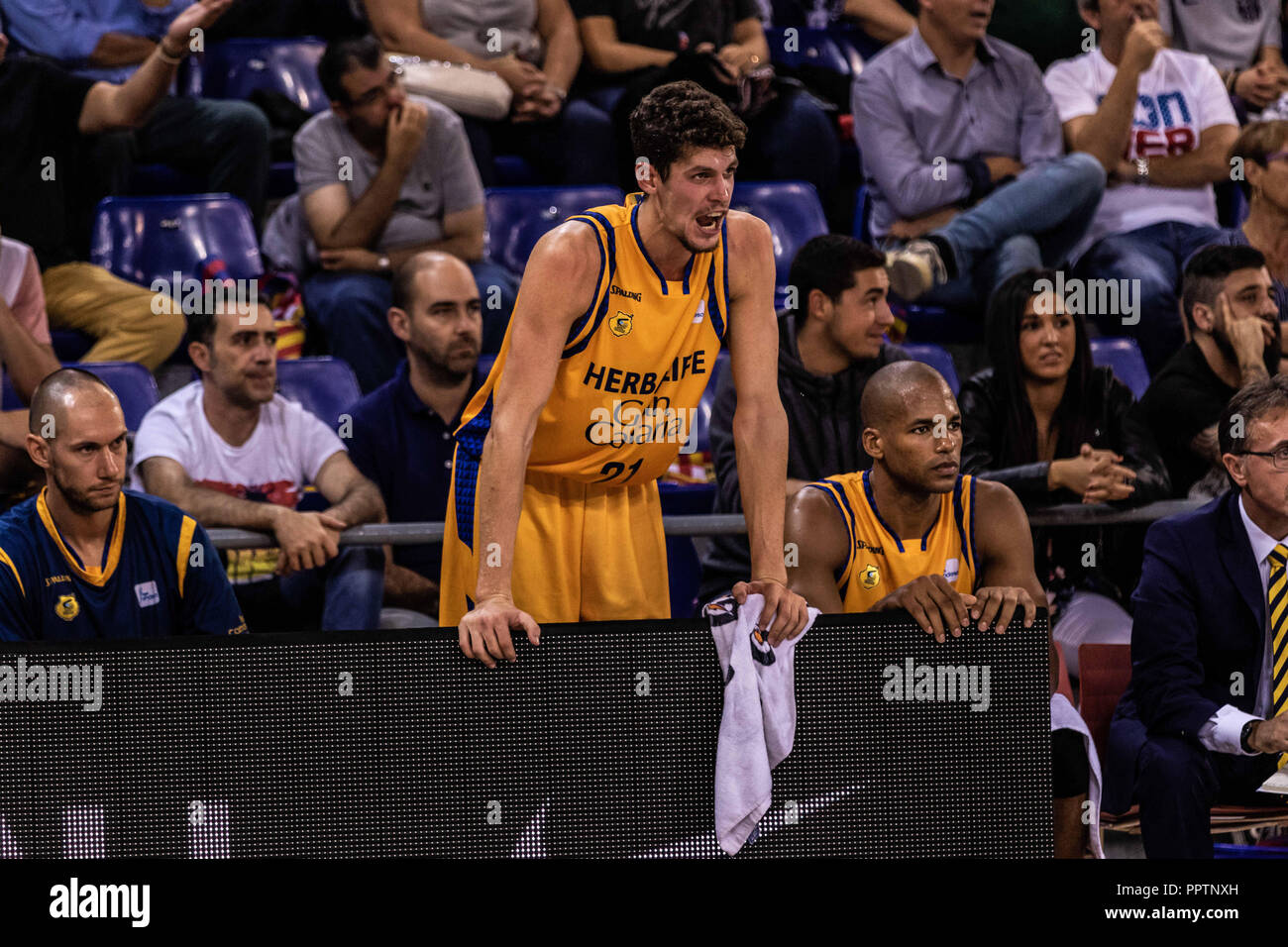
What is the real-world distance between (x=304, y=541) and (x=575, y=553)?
0.89 m

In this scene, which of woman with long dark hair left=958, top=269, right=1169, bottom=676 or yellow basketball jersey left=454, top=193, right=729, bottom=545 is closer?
yellow basketball jersey left=454, top=193, right=729, bottom=545

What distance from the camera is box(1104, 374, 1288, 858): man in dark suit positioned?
3.20m

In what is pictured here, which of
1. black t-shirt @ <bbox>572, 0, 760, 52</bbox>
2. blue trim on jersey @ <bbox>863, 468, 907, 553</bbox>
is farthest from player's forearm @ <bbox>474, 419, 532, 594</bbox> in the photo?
black t-shirt @ <bbox>572, 0, 760, 52</bbox>

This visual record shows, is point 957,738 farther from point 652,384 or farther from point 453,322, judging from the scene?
point 453,322

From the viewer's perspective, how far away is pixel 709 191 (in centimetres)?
290

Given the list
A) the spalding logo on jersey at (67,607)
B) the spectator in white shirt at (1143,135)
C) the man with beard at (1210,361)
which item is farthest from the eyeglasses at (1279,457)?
the spalding logo on jersey at (67,607)

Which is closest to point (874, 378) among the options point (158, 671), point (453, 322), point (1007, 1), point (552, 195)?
point (453, 322)

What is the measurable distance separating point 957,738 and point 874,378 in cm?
114

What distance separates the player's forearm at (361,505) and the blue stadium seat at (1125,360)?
7.75ft

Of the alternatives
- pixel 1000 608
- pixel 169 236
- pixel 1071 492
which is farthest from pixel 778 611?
pixel 169 236

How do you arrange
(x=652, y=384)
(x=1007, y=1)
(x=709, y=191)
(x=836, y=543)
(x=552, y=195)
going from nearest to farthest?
(x=709, y=191)
(x=652, y=384)
(x=836, y=543)
(x=552, y=195)
(x=1007, y=1)

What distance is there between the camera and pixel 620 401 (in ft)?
10.2

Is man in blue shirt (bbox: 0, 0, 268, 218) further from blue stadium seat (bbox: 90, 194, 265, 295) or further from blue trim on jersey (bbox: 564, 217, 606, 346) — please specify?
blue trim on jersey (bbox: 564, 217, 606, 346)

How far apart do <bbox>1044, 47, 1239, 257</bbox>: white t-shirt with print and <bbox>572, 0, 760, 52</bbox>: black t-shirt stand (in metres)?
1.27
